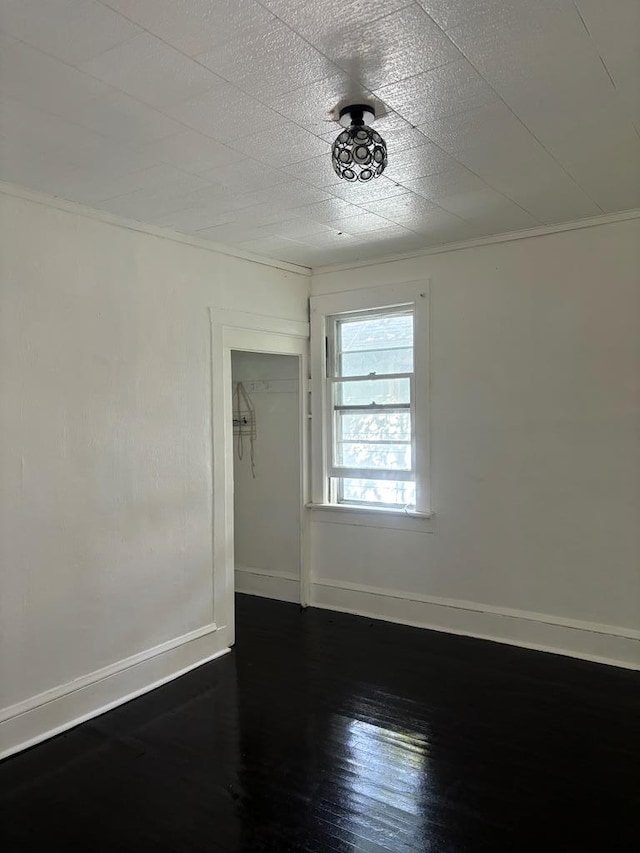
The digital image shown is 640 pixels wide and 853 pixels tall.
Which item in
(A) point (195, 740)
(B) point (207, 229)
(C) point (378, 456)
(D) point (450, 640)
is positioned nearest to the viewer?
(A) point (195, 740)

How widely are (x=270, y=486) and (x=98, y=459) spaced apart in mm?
2097

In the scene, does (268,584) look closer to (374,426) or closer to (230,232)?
(374,426)

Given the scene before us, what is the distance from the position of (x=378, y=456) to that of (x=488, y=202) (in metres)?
1.95

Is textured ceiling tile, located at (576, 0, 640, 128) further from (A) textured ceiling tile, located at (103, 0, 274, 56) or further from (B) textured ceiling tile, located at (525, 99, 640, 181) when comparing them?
(A) textured ceiling tile, located at (103, 0, 274, 56)

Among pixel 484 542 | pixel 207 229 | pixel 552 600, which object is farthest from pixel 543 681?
pixel 207 229

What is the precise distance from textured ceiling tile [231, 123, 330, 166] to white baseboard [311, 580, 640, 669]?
2974mm

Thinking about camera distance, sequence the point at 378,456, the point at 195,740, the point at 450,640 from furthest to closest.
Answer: the point at 378,456
the point at 450,640
the point at 195,740

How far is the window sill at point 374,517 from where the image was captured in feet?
14.1

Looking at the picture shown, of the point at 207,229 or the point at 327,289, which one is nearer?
the point at 207,229

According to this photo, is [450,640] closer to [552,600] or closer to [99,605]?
[552,600]

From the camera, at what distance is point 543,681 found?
3424mm

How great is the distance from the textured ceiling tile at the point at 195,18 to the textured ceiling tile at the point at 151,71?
6cm

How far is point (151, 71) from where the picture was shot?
6.39 ft

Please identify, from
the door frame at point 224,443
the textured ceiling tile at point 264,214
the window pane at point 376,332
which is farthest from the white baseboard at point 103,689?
the textured ceiling tile at point 264,214
